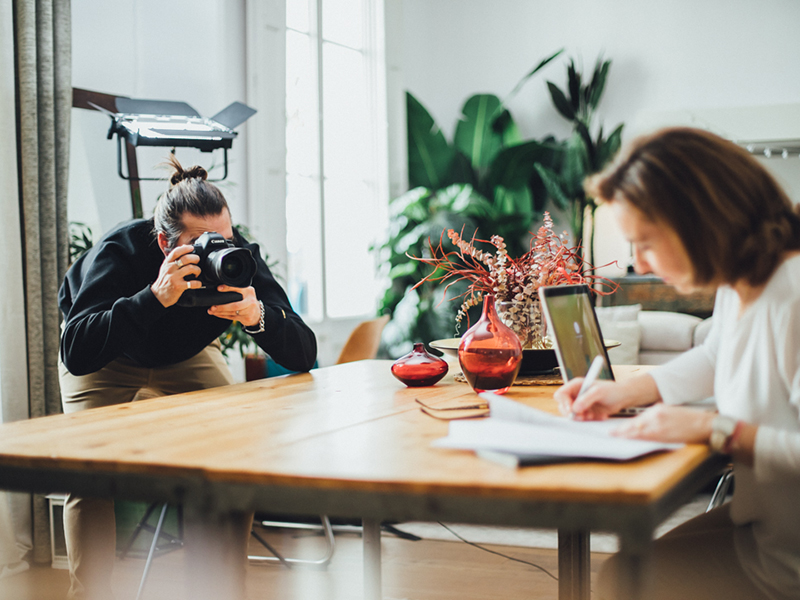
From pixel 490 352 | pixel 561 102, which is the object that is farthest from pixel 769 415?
pixel 561 102

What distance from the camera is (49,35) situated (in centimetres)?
261

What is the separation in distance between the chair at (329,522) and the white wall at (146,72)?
2.86ft

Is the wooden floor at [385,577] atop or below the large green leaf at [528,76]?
below

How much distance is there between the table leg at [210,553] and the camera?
93cm

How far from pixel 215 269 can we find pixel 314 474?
2.93ft

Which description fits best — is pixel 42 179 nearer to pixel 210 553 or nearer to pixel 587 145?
pixel 210 553

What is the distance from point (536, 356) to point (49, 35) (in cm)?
204

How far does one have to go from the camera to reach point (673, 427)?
97 cm

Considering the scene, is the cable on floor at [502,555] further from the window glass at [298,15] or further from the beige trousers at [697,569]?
the window glass at [298,15]

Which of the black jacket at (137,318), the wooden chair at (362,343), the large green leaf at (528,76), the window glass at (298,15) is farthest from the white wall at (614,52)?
the black jacket at (137,318)

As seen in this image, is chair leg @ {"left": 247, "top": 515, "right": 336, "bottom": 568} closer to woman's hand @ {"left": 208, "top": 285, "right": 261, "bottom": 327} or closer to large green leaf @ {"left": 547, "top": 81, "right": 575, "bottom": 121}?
woman's hand @ {"left": 208, "top": 285, "right": 261, "bottom": 327}

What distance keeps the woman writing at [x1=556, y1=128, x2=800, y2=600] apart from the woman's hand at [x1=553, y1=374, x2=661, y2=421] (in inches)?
5.3

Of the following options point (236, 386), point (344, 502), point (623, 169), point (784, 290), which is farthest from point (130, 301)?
point (784, 290)

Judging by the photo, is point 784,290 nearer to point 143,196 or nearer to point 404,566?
point 404,566
